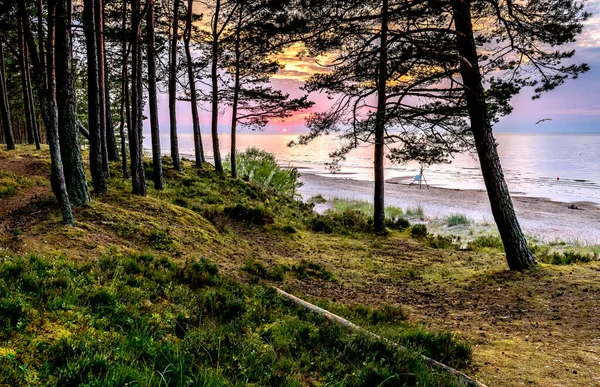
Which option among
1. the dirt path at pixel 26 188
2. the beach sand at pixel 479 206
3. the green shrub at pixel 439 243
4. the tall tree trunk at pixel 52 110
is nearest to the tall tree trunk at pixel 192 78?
the dirt path at pixel 26 188

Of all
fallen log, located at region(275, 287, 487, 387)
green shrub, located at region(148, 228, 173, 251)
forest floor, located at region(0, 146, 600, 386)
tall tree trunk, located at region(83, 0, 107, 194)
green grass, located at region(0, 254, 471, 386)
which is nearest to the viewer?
green grass, located at region(0, 254, 471, 386)

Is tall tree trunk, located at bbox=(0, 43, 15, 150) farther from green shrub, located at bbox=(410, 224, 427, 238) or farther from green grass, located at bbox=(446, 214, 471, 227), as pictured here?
green grass, located at bbox=(446, 214, 471, 227)

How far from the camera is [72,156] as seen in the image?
7070 mm

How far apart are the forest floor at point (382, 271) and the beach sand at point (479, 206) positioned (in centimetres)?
984

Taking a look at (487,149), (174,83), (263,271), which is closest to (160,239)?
(263,271)

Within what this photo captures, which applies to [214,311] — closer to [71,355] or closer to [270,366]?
[270,366]

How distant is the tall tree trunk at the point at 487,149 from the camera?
318 inches

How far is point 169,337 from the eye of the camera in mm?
3518

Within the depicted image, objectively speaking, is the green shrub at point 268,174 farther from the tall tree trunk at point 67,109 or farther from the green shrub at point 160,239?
the tall tree trunk at point 67,109

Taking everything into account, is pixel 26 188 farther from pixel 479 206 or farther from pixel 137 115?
pixel 479 206

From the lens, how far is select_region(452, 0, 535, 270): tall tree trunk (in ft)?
26.5

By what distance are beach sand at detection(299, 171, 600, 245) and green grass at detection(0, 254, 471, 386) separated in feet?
50.0

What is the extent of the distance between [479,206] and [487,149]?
870 inches

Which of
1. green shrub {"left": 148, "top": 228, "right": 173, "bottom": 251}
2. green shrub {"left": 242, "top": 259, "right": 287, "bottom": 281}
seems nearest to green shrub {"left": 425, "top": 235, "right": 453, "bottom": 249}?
green shrub {"left": 242, "top": 259, "right": 287, "bottom": 281}
